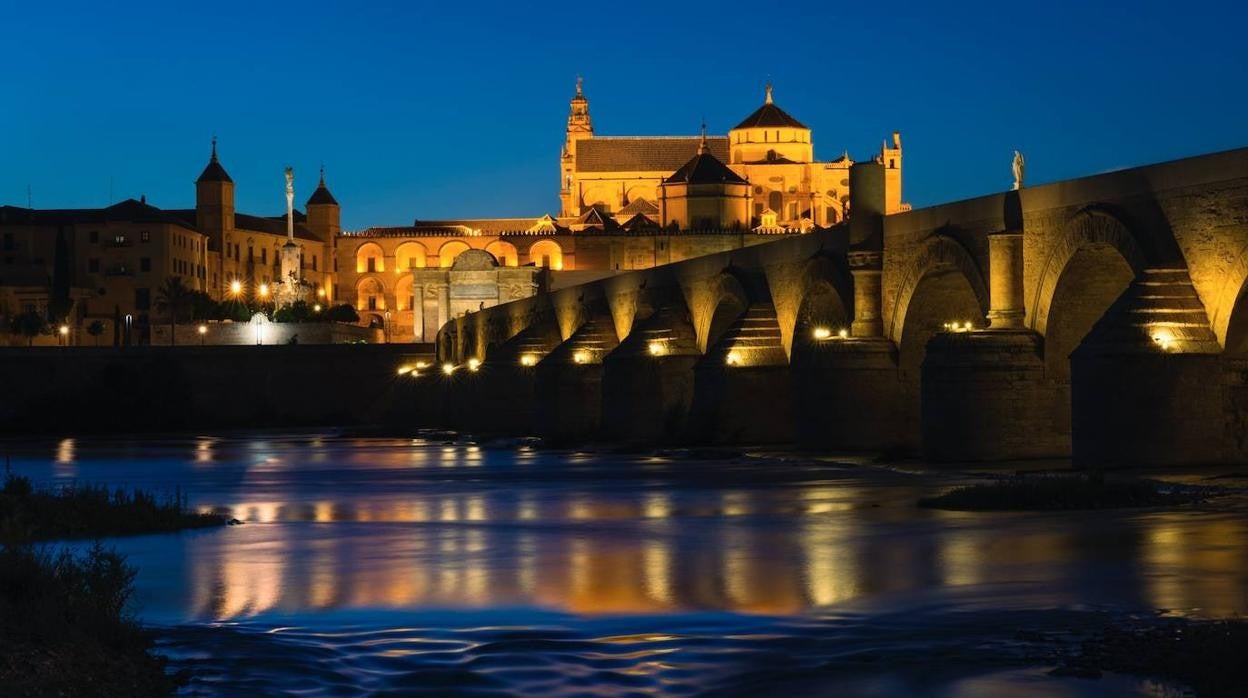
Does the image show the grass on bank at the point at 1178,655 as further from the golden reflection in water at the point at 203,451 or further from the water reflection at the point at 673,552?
the golden reflection in water at the point at 203,451

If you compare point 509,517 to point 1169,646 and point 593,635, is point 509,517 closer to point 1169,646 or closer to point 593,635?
point 593,635

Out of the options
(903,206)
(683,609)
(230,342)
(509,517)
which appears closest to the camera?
(683,609)

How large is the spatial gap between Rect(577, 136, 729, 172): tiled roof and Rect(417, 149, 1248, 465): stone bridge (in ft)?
289

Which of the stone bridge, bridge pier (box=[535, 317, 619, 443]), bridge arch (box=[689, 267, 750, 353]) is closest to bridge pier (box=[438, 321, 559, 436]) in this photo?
the stone bridge

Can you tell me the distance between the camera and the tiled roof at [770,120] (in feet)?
458

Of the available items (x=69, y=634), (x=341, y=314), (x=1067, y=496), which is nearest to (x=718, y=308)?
(x=1067, y=496)

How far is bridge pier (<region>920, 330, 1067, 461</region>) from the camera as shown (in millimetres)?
30484

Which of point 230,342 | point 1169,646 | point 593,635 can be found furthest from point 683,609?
point 230,342

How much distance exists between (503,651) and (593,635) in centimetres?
83

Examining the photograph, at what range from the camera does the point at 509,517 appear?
23891 mm

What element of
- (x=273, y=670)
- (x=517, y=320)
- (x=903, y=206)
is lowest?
(x=273, y=670)

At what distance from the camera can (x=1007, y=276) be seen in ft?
104

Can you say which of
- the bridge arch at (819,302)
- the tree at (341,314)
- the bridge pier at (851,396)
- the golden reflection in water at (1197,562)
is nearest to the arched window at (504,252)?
the tree at (341,314)

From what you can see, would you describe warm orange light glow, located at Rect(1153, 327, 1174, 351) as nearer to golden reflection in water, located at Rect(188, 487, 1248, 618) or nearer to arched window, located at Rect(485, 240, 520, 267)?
golden reflection in water, located at Rect(188, 487, 1248, 618)
